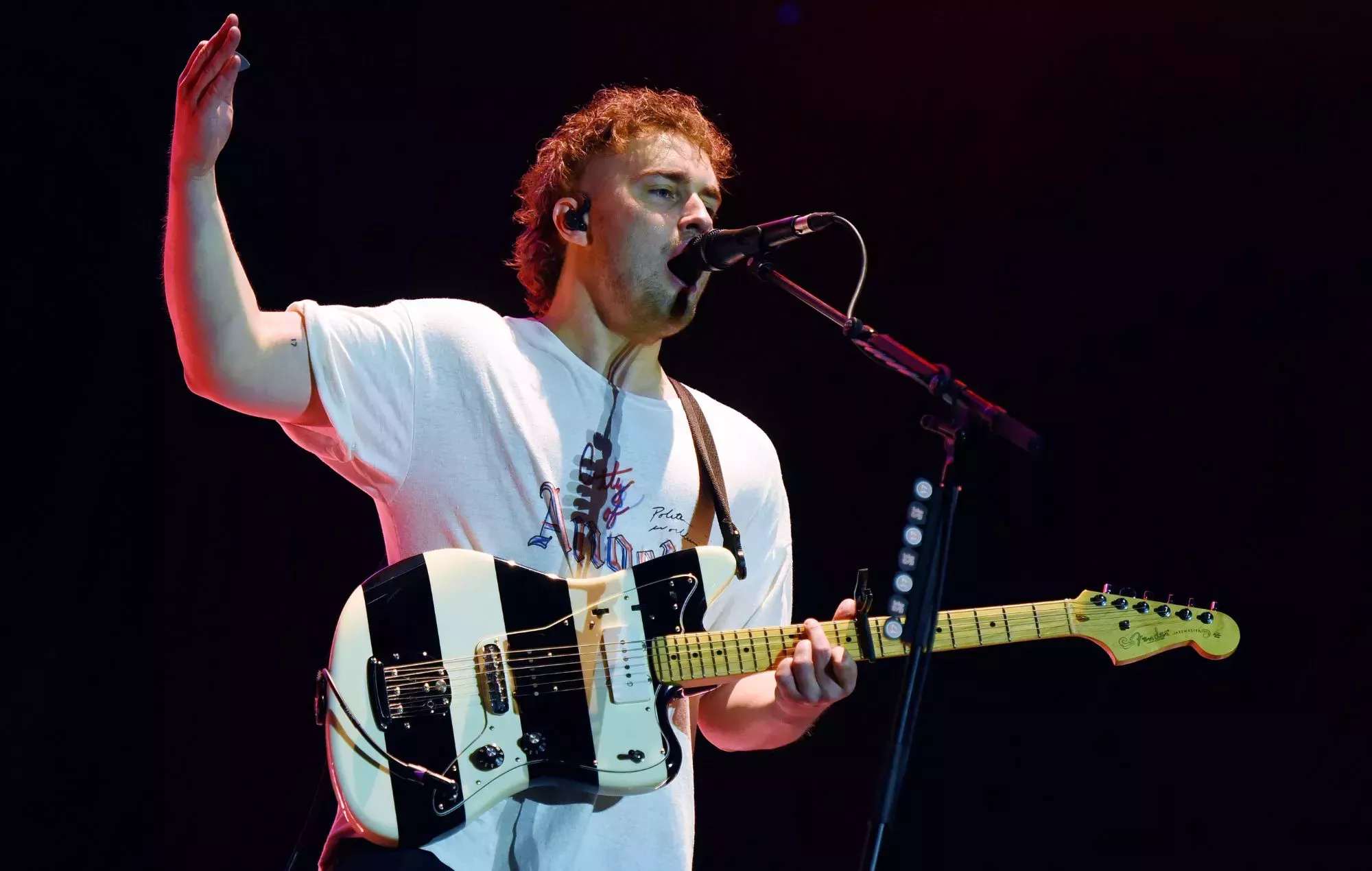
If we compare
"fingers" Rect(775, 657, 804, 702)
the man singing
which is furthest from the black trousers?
"fingers" Rect(775, 657, 804, 702)

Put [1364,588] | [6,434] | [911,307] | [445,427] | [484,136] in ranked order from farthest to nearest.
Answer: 1. [911,307]
2. [484,136]
3. [1364,588]
4. [6,434]
5. [445,427]

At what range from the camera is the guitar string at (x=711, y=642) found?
6.81 ft

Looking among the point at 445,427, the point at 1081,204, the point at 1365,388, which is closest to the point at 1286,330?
the point at 1365,388

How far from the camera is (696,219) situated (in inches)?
112

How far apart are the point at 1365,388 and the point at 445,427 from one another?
3.01 meters

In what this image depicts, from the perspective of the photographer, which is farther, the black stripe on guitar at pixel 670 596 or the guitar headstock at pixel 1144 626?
the guitar headstock at pixel 1144 626

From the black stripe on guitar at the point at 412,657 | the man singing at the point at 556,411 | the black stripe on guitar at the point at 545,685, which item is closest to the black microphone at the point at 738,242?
the man singing at the point at 556,411

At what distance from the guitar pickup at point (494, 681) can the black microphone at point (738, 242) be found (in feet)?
3.26

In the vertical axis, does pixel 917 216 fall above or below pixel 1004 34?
below

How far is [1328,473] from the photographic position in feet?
11.2

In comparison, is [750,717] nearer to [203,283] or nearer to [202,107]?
[203,283]

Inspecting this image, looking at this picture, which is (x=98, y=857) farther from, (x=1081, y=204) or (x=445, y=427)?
(x=1081, y=204)

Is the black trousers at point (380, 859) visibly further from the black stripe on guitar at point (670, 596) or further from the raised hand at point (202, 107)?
the raised hand at point (202, 107)

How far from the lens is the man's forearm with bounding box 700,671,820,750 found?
2.62m
